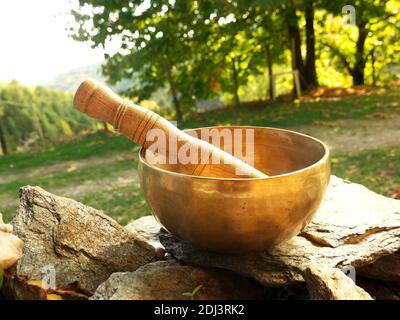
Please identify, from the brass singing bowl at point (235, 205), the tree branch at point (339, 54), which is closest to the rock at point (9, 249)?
the brass singing bowl at point (235, 205)

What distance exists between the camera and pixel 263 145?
265cm

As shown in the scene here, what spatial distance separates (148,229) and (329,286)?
1380 millimetres

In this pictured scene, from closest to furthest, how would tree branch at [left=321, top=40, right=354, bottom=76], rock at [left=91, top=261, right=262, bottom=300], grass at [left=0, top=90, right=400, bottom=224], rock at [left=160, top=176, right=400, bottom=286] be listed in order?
rock at [left=91, top=261, right=262, bottom=300]
rock at [left=160, top=176, right=400, bottom=286]
grass at [left=0, top=90, right=400, bottom=224]
tree branch at [left=321, top=40, right=354, bottom=76]

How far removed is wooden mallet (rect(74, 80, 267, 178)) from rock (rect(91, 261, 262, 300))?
1.54 feet

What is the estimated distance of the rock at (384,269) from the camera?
230 cm

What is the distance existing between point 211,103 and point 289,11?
611 inches

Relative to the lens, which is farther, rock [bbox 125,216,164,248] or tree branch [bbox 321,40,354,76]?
tree branch [bbox 321,40,354,76]

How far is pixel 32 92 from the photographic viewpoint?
2214 cm

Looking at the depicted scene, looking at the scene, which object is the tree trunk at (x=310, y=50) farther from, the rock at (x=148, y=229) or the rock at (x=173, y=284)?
the rock at (x=173, y=284)

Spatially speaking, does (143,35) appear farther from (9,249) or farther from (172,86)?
(9,249)

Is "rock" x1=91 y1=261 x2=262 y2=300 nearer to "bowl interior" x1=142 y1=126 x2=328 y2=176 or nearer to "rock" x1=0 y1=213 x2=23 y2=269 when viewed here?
"rock" x1=0 y1=213 x2=23 y2=269

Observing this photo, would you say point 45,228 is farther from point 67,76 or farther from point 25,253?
point 67,76

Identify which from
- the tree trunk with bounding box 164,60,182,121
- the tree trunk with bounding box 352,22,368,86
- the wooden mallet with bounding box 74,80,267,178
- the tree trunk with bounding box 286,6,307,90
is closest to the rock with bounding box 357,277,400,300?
the wooden mallet with bounding box 74,80,267,178

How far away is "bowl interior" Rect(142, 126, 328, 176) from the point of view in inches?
98.3
